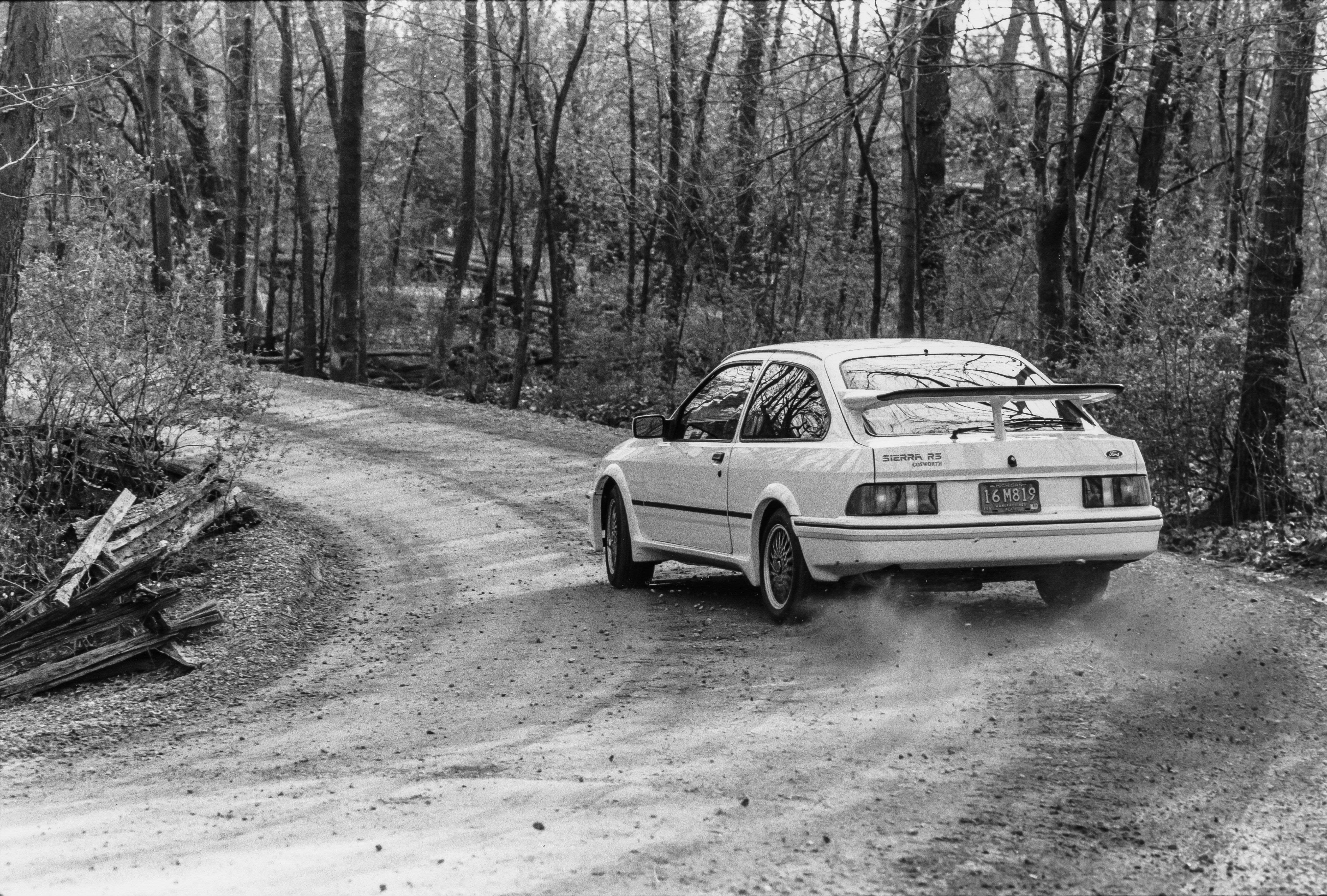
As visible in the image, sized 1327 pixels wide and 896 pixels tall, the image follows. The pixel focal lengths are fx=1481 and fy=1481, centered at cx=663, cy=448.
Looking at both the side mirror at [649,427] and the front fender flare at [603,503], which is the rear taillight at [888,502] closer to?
the side mirror at [649,427]

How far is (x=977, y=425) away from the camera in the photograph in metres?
8.24

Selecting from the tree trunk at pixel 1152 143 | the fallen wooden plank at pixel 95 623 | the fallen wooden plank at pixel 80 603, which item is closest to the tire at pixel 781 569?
the fallen wooden plank at pixel 95 623

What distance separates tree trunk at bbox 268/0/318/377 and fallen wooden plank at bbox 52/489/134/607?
25.8 meters

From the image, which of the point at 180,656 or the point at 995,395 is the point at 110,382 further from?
the point at 995,395

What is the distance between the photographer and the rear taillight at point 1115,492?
8188mm

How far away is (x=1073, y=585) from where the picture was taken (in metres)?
8.86

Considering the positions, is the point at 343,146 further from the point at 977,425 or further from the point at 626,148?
the point at 977,425

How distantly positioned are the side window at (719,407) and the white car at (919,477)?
0.12 ft

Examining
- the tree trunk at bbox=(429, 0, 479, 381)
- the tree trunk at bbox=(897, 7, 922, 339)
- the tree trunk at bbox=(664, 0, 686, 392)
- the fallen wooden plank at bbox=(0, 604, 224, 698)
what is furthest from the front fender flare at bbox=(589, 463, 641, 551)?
the tree trunk at bbox=(429, 0, 479, 381)

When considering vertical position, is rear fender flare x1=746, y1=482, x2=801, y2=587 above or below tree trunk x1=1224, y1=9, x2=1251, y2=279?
below

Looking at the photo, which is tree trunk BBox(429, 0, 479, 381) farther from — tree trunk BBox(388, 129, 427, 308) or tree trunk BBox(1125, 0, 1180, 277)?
tree trunk BBox(1125, 0, 1180, 277)

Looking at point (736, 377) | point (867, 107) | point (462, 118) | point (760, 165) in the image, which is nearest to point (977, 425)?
point (736, 377)

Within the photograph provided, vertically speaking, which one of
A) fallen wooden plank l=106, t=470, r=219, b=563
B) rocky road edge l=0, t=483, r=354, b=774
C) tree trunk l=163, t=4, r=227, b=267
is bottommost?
rocky road edge l=0, t=483, r=354, b=774

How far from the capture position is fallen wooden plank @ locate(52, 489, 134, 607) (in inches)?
346
